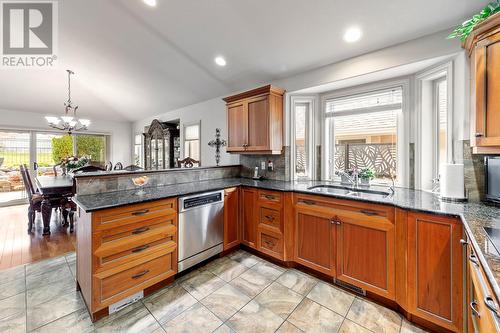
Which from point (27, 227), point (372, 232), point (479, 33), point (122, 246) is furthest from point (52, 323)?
point (479, 33)

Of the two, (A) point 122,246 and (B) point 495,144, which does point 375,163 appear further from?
(A) point 122,246

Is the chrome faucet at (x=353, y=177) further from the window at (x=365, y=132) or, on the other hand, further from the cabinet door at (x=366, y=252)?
the cabinet door at (x=366, y=252)

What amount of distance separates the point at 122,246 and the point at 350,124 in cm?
303

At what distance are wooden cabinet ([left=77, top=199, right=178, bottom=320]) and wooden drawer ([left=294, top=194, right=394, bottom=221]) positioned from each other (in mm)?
1414

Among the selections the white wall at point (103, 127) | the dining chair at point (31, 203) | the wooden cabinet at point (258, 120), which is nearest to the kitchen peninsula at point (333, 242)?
the wooden cabinet at point (258, 120)

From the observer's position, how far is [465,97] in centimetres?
185

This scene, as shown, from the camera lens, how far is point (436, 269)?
155 centimetres

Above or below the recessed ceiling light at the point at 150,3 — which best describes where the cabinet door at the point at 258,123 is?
below

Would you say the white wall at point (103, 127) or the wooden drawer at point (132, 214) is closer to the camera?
the wooden drawer at point (132, 214)

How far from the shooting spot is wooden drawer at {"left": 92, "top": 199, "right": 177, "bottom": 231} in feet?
5.44

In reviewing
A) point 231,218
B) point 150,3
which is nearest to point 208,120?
point 150,3

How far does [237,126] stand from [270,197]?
134 cm

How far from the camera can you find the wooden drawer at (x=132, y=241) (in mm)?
1664

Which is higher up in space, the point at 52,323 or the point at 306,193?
the point at 306,193
